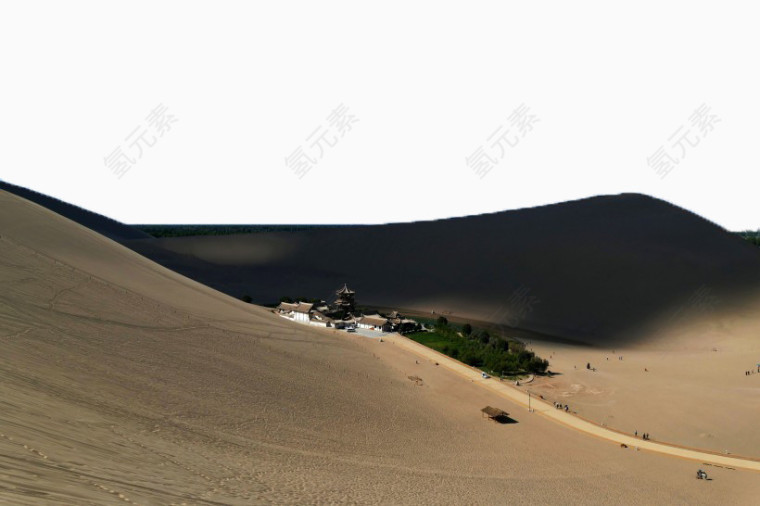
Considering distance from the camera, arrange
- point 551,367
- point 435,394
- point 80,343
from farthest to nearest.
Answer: point 551,367 → point 435,394 → point 80,343

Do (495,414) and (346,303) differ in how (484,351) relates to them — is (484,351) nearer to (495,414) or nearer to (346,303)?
(495,414)

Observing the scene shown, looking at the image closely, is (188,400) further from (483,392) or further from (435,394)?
(483,392)

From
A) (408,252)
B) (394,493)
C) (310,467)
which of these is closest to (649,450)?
(394,493)

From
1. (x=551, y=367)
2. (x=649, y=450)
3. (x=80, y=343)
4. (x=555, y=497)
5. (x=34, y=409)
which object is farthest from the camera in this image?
(x=551, y=367)

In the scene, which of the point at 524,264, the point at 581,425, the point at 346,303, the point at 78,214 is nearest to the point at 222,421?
the point at 581,425

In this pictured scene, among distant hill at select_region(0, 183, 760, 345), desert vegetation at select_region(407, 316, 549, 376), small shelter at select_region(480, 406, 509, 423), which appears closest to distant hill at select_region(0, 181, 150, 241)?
distant hill at select_region(0, 183, 760, 345)

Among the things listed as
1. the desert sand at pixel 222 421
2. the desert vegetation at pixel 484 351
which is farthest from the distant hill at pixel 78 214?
the desert sand at pixel 222 421

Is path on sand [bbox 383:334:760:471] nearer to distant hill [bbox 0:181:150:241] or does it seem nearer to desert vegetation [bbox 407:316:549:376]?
desert vegetation [bbox 407:316:549:376]
